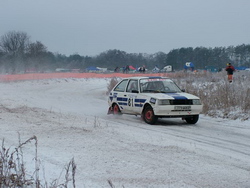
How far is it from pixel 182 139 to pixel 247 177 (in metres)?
3.00

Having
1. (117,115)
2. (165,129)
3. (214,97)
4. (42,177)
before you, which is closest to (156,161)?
(42,177)

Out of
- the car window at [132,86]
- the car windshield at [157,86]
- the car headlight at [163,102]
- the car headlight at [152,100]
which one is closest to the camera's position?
the car headlight at [163,102]

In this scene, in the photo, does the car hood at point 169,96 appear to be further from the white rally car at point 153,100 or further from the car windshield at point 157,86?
the car windshield at point 157,86

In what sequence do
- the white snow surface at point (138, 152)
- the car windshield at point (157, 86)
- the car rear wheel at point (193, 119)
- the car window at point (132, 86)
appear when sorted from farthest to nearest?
the car window at point (132, 86), the car windshield at point (157, 86), the car rear wheel at point (193, 119), the white snow surface at point (138, 152)

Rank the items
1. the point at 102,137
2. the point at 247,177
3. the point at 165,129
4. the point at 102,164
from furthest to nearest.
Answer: the point at 165,129 < the point at 102,137 < the point at 102,164 < the point at 247,177

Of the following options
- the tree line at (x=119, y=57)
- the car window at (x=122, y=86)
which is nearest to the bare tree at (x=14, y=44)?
the tree line at (x=119, y=57)

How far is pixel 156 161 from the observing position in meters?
6.06

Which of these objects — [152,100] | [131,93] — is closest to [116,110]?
[131,93]

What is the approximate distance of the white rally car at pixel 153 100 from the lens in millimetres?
10680

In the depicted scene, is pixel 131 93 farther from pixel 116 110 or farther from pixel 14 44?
pixel 14 44

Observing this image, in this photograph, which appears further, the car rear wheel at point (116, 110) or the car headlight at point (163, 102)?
the car rear wheel at point (116, 110)

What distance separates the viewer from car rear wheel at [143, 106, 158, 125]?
35.4 feet

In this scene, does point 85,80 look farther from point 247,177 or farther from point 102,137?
point 247,177

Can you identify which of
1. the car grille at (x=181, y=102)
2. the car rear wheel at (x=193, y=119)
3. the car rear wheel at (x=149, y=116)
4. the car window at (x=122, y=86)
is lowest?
the car rear wheel at (x=193, y=119)
